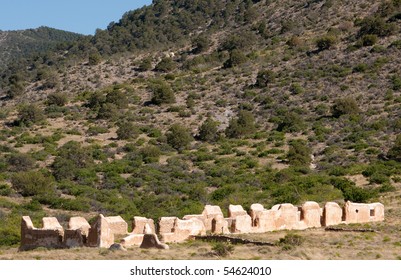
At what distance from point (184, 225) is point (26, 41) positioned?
12180cm

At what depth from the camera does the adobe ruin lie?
2222 cm

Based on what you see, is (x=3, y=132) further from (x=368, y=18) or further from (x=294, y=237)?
(x=294, y=237)

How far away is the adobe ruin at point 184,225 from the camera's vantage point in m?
22.2

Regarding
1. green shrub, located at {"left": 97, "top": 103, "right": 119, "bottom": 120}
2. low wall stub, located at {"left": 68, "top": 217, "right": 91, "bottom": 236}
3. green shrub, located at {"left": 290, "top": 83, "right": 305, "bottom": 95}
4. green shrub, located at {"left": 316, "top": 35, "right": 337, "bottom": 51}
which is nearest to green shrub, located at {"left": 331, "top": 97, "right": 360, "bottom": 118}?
green shrub, located at {"left": 290, "top": 83, "right": 305, "bottom": 95}

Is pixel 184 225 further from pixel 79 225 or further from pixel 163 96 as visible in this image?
pixel 163 96

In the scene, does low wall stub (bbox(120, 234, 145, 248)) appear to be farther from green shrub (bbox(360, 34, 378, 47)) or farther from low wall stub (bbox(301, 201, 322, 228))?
green shrub (bbox(360, 34, 378, 47))

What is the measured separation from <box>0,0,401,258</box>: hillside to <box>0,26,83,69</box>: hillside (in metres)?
35.4

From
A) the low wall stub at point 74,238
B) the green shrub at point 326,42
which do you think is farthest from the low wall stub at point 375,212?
the green shrub at point 326,42

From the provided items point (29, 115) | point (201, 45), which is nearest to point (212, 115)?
point (29, 115)

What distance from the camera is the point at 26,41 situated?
139 meters

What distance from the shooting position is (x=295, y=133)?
5434 cm

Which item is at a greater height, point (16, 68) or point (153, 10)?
point (153, 10)

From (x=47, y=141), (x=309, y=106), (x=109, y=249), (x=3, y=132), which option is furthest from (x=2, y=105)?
(x=109, y=249)
